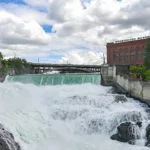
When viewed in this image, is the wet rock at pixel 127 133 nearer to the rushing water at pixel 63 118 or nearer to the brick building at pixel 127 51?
the rushing water at pixel 63 118

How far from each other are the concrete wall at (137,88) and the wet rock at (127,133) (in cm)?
680

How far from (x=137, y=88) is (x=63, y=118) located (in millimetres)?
9368

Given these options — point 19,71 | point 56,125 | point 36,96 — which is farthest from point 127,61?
point 56,125

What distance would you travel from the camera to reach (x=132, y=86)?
26.9 meters

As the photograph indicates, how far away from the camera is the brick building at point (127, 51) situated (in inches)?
2566

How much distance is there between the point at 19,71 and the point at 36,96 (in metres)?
45.6

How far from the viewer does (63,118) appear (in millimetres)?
19453

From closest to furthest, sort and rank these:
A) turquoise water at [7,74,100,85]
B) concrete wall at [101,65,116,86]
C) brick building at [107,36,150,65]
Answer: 1. concrete wall at [101,65,116,86]
2. turquoise water at [7,74,100,85]
3. brick building at [107,36,150,65]

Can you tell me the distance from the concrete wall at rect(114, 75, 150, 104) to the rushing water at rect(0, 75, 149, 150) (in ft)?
3.65

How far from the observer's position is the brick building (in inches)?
2566

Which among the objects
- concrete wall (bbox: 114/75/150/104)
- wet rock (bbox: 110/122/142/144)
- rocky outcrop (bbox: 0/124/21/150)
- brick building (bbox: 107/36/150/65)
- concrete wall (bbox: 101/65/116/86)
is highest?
brick building (bbox: 107/36/150/65)

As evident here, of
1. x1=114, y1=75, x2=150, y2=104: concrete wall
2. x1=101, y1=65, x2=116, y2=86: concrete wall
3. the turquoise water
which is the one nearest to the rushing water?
x1=114, y1=75, x2=150, y2=104: concrete wall

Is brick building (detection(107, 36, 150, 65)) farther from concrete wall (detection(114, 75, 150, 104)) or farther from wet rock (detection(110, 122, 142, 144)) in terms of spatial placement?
wet rock (detection(110, 122, 142, 144))

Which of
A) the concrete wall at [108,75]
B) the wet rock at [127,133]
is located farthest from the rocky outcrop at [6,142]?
the concrete wall at [108,75]
